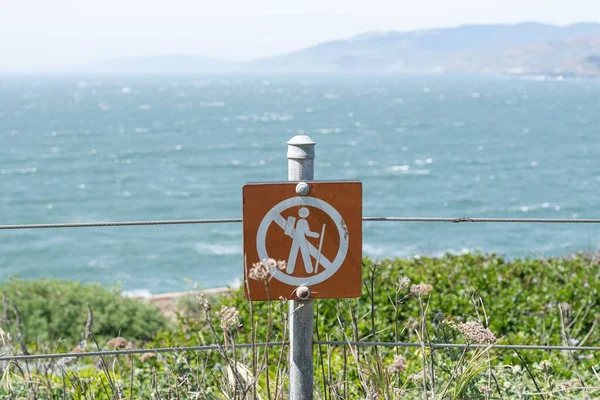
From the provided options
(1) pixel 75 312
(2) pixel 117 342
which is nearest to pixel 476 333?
(2) pixel 117 342

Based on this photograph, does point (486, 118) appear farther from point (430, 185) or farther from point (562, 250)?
point (562, 250)

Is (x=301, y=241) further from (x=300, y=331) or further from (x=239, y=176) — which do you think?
(x=239, y=176)

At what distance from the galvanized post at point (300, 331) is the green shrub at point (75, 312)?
8.49 metres

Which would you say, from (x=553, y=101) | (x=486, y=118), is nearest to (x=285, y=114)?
(x=486, y=118)

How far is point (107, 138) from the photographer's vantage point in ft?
240

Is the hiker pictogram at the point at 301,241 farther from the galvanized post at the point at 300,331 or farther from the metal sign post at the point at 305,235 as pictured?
the galvanized post at the point at 300,331

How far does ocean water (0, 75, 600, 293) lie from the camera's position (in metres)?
33.2

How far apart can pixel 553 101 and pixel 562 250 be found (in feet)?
316

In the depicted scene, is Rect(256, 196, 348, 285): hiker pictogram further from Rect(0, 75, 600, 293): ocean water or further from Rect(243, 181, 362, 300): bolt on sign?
Rect(0, 75, 600, 293): ocean water

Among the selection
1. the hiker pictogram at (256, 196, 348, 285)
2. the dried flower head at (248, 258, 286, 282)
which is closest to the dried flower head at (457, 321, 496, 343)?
the hiker pictogram at (256, 196, 348, 285)

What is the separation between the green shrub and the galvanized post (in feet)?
27.9

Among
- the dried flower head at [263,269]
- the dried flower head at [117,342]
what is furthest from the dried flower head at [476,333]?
the dried flower head at [117,342]

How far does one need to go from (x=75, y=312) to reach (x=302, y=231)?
939 cm

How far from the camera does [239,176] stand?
5259 cm
